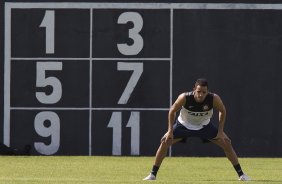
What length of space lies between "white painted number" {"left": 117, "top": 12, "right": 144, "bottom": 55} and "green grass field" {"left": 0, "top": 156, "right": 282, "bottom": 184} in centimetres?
203

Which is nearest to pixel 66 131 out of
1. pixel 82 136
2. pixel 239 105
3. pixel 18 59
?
pixel 82 136

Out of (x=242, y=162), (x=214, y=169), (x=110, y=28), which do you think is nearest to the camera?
(x=214, y=169)

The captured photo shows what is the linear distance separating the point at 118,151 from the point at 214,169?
12.2 feet

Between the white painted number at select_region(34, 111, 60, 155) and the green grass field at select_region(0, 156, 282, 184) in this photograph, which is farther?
the white painted number at select_region(34, 111, 60, 155)

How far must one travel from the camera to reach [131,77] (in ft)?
69.8

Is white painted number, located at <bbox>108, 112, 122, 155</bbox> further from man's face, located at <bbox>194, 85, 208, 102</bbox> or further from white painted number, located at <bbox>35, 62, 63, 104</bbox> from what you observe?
man's face, located at <bbox>194, 85, 208, 102</bbox>

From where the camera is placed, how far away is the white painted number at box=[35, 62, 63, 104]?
2122 cm

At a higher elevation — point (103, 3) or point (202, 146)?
point (103, 3)

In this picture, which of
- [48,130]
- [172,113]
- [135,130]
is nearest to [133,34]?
[135,130]

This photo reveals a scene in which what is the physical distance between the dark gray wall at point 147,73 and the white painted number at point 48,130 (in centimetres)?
4

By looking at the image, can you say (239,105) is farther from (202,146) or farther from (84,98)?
(84,98)

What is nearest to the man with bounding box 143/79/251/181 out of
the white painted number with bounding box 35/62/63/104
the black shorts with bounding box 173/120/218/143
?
the black shorts with bounding box 173/120/218/143

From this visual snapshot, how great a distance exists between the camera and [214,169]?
1808 centimetres

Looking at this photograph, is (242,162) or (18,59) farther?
(18,59)
